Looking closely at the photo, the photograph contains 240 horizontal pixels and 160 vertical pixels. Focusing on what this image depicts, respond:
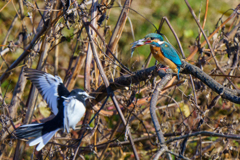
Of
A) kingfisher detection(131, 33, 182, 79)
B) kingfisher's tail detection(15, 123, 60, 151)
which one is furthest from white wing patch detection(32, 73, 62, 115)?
kingfisher detection(131, 33, 182, 79)

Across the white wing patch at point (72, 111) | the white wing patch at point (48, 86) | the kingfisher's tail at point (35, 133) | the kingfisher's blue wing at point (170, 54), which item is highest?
the kingfisher's blue wing at point (170, 54)

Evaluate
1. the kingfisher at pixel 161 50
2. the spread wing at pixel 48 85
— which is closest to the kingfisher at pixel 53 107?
the spread wing at pixel 48 85

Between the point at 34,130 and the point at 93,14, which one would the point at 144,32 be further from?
the point at 34,130

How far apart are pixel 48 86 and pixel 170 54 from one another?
1.27 metres

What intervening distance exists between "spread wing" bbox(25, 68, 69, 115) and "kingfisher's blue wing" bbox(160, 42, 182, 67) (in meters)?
1.07

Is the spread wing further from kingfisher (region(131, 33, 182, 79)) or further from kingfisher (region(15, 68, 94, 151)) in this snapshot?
kingfisher (region(131, 33, 182, 79))

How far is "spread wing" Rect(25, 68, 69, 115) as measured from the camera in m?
2.49

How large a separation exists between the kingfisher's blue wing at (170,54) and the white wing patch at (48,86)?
1101 mm

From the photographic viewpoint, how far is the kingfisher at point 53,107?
2396mm

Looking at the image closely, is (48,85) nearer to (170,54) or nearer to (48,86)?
(48,86)

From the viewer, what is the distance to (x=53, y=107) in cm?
267

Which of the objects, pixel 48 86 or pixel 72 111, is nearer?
pixel 72 111

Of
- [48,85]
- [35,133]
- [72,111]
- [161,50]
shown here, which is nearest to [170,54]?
[161,50]

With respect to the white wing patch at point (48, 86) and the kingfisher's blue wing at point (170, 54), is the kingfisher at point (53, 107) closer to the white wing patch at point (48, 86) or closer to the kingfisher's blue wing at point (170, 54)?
the white wing patch at point (48, 86)
